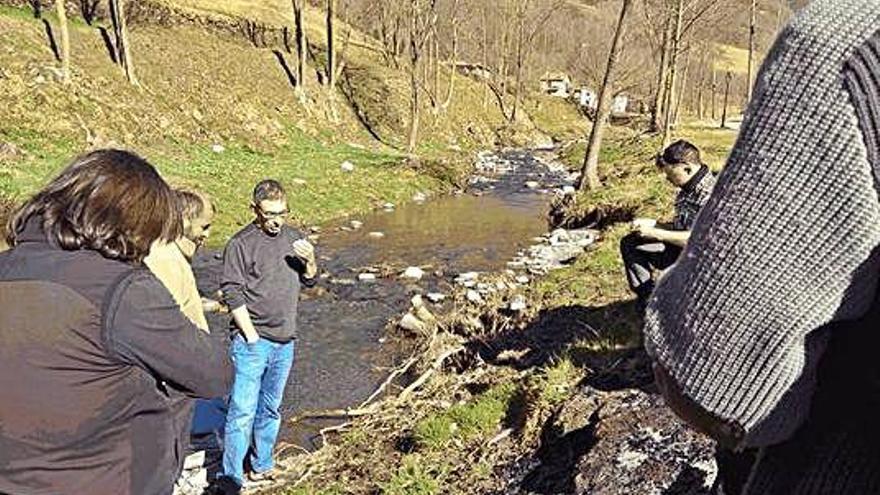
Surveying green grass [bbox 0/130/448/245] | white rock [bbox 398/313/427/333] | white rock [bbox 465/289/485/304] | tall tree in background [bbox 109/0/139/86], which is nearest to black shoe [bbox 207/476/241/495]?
white rock [bbox 398/313/427/333]

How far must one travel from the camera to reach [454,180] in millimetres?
27344

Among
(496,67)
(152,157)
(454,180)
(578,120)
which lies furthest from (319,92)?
(578,120)

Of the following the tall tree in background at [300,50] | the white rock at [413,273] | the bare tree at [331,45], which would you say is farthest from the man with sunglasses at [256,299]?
the tall tree in background at [300,50]

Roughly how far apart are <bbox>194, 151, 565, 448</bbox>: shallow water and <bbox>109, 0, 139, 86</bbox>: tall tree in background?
1185cm

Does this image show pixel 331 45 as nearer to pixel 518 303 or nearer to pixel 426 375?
pixel 518 303

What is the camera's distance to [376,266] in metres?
15.3

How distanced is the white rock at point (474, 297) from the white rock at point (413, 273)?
2.08 m

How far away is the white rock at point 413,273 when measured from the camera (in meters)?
14.4

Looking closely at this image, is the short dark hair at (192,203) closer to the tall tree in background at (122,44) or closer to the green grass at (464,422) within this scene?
the green grass at (464,422)

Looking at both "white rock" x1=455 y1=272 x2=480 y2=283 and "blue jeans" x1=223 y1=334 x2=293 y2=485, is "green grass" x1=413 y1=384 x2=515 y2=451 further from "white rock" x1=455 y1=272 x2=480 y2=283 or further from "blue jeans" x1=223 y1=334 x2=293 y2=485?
"white rock" x1=455 y1=272 x2=480 y2=283

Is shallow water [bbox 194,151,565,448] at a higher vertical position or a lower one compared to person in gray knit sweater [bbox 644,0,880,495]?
lower

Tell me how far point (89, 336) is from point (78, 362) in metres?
0.10

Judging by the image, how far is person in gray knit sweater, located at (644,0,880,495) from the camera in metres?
1.03

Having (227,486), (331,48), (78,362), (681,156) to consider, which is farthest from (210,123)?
(78,362)
